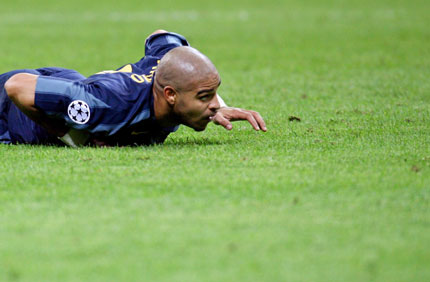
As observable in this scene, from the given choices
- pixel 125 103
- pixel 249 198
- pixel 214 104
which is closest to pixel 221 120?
pixel 214 104

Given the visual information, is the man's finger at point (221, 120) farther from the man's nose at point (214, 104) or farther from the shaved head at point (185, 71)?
the shaved head at point (185, 71)

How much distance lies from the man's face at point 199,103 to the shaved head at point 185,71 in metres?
0.03

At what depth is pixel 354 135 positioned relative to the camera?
627 cm

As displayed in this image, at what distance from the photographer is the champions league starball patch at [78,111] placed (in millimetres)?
5363

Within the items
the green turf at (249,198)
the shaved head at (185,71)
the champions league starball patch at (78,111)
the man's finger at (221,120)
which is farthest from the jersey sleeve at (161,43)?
the champions league starball patch at (78,111)

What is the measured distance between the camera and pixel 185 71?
17.9 ft

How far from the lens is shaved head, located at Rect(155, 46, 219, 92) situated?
546 cm

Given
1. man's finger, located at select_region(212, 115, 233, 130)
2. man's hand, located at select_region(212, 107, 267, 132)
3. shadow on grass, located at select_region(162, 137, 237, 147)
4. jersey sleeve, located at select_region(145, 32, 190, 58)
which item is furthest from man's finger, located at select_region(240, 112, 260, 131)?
jersey sleeve, located at select_region(145, 32, 190, 58)

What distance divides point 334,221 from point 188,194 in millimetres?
907

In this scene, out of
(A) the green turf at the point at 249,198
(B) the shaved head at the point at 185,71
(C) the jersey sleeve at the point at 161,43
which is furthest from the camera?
(C) the jersey sleeve at the point at 161,43

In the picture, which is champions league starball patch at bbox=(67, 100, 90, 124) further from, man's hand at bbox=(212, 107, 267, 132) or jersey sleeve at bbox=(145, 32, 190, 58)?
jersey sleeve at bbox=(145, 32, 190, 58)

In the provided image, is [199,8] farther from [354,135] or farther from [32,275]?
[32,275]

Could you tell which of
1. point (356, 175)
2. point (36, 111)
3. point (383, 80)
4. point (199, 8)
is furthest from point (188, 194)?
point (199, 8)

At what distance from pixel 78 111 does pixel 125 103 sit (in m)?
0.34
